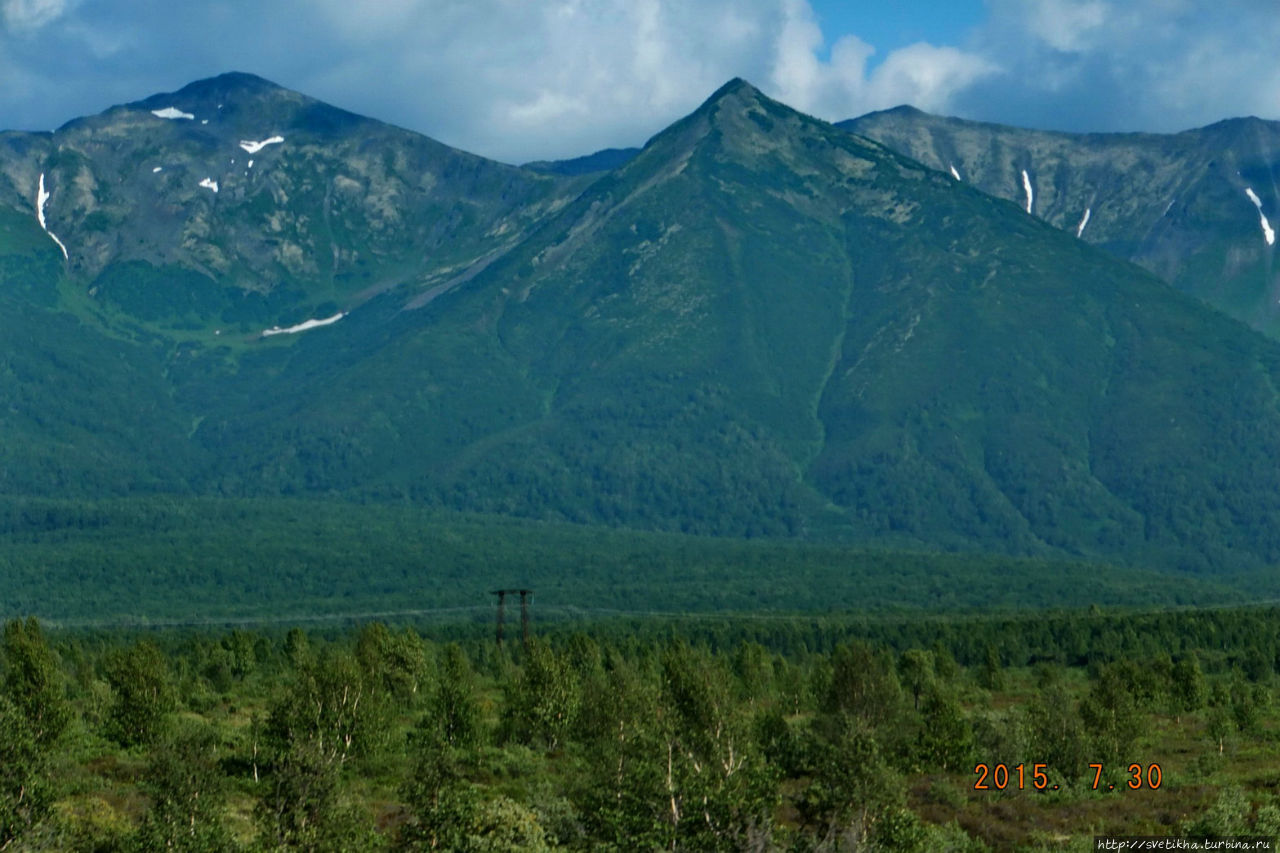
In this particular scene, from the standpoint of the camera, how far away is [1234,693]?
12962 cm

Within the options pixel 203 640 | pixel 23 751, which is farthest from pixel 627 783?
pixel 203 640

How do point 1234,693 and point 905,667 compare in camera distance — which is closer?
point 1234,693

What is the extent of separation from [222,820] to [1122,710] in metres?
53.9

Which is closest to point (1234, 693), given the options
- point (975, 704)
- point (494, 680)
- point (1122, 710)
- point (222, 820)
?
point (975, 704)

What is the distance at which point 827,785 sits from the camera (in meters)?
58.0

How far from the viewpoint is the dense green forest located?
5772cm

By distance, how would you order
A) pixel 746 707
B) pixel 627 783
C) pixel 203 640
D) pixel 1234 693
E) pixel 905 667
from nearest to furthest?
pixel 627 783 < pixel 746 707 < pixel 1234 693 < pixel 905 667 < pixel 203 640

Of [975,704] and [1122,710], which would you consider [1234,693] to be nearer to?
[975,704]

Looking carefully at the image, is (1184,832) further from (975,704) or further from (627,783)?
(975,704)

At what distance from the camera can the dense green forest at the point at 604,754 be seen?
2272 inches

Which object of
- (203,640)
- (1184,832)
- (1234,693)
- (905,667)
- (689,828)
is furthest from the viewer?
(203,640)

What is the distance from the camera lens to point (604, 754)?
233 ft

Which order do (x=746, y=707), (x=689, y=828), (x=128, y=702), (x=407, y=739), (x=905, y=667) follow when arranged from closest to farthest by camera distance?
1. (x=689, y=828)
2. (x=128, y=702)
3. (x=407, y=739)
4. (x=746, y=707)
5. (x=905, y=667)

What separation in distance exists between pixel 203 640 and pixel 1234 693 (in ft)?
322
